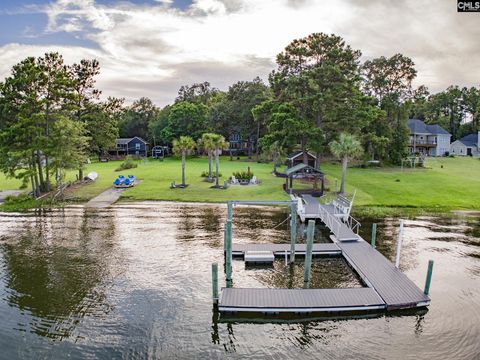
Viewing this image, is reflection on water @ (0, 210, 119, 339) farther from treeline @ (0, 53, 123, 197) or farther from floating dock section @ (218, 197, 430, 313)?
treeline @ (0, 53, 123, 197)

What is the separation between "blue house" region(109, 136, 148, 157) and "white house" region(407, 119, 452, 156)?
6491 centimetres

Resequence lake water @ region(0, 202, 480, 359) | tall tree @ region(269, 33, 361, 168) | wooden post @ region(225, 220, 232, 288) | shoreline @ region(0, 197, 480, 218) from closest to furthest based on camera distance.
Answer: lake water @ region(0, 202, 480, 359) < wooden post @ region(225, 220, 232, 288) < shoreline @ region(0, 197, 480, 218) < tall tree @ region(269, 33, 361, 168)

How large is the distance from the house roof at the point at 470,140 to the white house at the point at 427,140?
5.43 metres

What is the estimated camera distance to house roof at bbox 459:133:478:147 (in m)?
96.0

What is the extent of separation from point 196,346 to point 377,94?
69455 mm

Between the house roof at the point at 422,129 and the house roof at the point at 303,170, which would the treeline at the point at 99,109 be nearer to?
the house roof at the point at 303,170

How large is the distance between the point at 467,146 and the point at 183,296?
99.4m

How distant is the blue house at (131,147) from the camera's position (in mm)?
93875

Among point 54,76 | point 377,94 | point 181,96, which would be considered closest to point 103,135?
point 54,76

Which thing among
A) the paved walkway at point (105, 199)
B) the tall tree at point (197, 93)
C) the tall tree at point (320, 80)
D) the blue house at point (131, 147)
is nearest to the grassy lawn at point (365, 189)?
the paved walkway at point (105, 199)

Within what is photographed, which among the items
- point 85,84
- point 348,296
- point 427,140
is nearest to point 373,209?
point 348,296

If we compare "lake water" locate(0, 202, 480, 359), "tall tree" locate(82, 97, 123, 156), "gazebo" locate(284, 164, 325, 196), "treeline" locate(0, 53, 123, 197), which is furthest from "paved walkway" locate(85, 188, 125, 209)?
"gazebo" locate(284, 164, 325, 196)

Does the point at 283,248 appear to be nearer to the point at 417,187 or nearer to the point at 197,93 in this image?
the point at 417,187

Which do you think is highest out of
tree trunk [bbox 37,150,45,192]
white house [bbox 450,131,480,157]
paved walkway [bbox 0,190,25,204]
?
white house [bbox 450,131,480,157]
